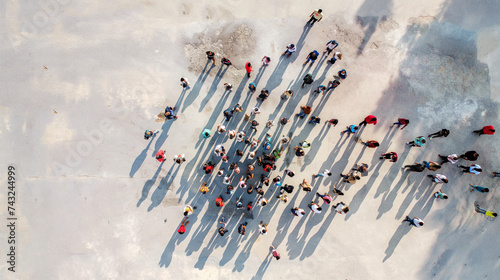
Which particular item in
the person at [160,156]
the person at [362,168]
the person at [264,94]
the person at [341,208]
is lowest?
the person at [160,156]

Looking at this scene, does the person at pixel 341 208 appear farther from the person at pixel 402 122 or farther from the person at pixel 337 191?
the person at pixel 402 122

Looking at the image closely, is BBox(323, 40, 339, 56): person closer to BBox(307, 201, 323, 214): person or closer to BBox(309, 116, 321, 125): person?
BBox(309, 116, 321, 125): person

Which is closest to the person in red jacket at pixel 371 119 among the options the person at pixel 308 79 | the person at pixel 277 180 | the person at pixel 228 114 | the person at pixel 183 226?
the person at pixel 308 79

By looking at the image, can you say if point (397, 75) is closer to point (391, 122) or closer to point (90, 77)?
point (391, 122)

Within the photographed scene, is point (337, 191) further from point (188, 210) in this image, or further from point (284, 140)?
point (188, 210)

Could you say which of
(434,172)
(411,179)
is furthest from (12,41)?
(434,172)

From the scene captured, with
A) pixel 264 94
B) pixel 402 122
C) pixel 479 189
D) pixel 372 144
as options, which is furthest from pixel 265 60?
pixel 479 189
